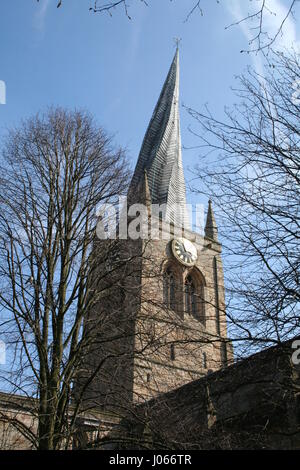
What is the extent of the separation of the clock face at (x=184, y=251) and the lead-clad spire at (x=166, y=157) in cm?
166

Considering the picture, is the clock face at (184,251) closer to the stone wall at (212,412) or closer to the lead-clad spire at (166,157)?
the lead-clad spire at (166,157)

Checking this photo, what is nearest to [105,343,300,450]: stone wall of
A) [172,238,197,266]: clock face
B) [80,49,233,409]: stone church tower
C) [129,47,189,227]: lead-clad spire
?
[80,49,233,409]: stone church tower

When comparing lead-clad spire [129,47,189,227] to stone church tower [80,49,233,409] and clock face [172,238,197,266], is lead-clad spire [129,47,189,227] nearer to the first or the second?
clock face [172,238,197,266]

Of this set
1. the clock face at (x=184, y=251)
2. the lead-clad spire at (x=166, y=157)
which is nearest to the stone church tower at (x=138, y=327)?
the clock face at (x=184, y=251)

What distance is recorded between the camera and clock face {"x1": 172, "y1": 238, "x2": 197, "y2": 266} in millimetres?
30219

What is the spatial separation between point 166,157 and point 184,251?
10466 mm

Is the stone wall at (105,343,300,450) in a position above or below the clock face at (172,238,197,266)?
below

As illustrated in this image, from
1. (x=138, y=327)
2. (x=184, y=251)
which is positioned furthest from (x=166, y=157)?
(x=138, y=327)

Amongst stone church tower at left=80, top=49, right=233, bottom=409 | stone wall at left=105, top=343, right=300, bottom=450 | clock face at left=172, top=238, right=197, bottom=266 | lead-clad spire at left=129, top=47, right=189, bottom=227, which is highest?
lead-clad spire at left=129, top=47, right=189, bottom=227

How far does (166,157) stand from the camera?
38750 millimetres

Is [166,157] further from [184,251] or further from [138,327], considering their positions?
[138,327]

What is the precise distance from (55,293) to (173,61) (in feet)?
138

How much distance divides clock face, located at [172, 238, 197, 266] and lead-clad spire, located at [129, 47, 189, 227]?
5.44 ft

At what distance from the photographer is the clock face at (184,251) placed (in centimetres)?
3022
